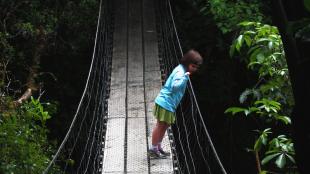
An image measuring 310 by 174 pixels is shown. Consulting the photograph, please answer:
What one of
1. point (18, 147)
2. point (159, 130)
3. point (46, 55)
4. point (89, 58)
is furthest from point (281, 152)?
point (89, 58)

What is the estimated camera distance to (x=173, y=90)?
12.3ft

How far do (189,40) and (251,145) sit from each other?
5.22ft

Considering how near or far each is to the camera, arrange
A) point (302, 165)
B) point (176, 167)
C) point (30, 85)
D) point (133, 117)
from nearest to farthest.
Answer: point (302, 165) → point (176, 167) → point (133, 117) → point (30, 85)

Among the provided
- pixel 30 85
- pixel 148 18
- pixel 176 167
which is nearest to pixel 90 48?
pixel 148 18

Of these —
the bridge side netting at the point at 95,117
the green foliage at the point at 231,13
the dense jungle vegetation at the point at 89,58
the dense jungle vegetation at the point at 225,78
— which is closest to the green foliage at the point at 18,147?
the bridge side netting at the point at 95,117

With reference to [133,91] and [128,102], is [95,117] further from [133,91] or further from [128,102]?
[128,102]

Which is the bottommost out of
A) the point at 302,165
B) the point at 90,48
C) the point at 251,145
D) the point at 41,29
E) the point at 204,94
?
the point at 251,145

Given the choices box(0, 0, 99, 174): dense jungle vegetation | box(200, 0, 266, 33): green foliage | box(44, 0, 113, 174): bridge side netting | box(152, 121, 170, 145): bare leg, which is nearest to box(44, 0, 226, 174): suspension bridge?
box(44, 0, 113, 174): bridge side netting

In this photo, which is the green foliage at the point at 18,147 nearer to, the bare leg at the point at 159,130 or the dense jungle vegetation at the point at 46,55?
the dense jungle vegetation at the point at 46,55

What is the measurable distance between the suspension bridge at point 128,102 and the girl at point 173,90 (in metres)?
0.21

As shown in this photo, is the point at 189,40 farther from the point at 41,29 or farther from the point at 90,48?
the point at 41,29

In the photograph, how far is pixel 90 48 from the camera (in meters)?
8.02

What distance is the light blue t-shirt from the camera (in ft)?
12.2

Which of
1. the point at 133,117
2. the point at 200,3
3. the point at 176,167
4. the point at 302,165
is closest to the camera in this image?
the point at 302,165
